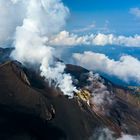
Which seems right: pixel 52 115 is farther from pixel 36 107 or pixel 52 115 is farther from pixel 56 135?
pixel 56 135

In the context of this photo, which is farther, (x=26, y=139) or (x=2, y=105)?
(x=2, y=105)

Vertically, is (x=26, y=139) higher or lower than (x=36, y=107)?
lower

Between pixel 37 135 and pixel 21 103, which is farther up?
pixel 21 103

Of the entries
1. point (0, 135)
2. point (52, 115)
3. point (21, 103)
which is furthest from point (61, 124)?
point (0, 135)

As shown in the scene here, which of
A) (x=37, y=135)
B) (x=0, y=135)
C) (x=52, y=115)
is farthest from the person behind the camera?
(x=52, y=115)

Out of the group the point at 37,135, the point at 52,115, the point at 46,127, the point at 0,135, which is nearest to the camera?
the point at 0,135

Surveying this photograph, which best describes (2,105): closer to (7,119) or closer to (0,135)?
(7,119)

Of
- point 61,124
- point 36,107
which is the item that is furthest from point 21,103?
point 61,124

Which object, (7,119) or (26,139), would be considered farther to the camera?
(7,119)

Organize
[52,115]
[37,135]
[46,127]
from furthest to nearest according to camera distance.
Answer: [52,115]
[46,127]
[37,135]
